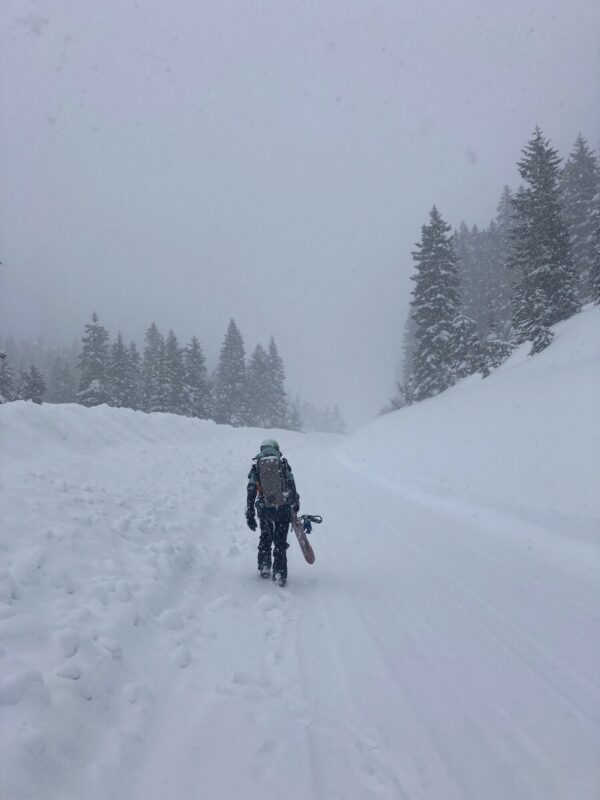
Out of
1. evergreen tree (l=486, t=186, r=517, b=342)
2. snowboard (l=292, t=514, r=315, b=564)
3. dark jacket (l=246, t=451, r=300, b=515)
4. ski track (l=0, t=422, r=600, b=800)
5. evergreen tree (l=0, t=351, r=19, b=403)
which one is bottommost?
ski track (l=0, t=422, r=600, b=800)

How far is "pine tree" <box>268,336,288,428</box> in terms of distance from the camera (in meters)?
62.9

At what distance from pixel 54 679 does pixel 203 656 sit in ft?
4.49

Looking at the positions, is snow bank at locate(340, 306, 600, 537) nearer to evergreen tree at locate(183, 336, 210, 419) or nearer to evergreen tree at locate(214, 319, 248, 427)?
evergreen tree at locate(183, 336, 210, 419)

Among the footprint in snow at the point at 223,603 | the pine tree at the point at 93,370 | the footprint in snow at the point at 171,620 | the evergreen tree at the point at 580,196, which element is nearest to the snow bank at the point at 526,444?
the footprint in snow at the point at 223,603

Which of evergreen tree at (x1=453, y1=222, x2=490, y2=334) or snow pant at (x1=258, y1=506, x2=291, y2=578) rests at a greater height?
evergreen tree at (x1=453, y1=222, x2=490, y2=334)

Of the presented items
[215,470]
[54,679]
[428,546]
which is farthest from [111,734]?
[215,470]

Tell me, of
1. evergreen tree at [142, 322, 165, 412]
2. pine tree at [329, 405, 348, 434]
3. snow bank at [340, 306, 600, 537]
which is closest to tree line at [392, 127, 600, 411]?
snow bank at [340, 306, 600, 537]

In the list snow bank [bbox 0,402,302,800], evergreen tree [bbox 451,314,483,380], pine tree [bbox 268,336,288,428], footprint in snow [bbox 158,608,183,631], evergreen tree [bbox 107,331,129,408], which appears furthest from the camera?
pine tree [bbox 268,336,288,428]

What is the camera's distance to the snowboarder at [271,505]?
6.56 meters

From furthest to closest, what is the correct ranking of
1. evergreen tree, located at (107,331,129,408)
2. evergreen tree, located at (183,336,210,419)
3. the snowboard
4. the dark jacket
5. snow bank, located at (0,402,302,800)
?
evergreen tree, located at (183,336,210,419) < evergreen tree, located at (107,331,129,408) < the dark jacket < the snowboard < snow bank, located at (0,402,302,800)

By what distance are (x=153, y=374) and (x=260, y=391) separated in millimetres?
16810

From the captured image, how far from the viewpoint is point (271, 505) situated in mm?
6562

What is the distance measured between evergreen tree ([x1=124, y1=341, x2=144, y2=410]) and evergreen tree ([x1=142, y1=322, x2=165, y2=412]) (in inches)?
34.1

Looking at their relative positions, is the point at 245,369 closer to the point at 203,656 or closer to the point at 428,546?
the point at 428,546
